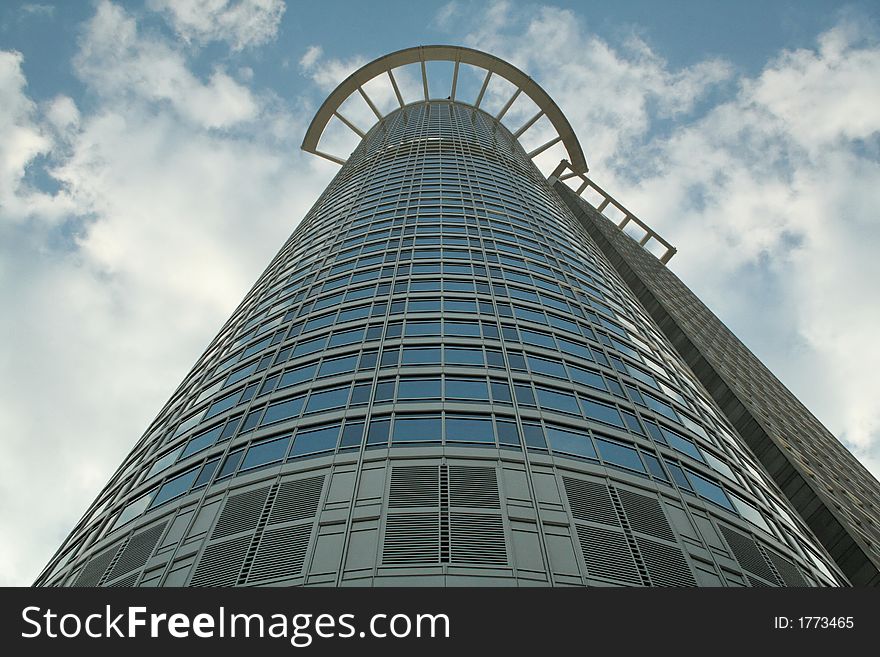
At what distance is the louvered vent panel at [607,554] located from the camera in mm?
19062

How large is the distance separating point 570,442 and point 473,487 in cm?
442

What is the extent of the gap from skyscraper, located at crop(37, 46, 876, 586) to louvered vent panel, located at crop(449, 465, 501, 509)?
6cm

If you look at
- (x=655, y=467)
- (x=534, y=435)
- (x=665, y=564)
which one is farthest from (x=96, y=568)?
(x=655, y=467)

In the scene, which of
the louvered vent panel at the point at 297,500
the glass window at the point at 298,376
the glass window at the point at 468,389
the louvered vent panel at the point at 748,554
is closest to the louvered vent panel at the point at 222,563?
the louvered vent panel at the point at 297,500

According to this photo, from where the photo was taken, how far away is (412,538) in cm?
1945

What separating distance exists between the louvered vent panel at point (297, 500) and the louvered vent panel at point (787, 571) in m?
13.1

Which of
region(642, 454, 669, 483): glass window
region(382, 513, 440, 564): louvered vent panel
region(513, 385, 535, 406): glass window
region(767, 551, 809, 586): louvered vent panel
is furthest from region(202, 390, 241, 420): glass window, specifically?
region(767, 551, 809, 586): louvered vent panel

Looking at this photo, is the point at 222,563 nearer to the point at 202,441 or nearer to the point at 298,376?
the point at 202,441

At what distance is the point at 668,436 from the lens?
88.9 feet

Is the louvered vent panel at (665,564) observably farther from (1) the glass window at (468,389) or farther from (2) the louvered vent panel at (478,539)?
(1) the glass window at (468,389)

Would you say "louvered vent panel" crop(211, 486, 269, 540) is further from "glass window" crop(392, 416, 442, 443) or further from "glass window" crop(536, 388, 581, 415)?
"glass window" crop(536, 388, 581, 415)
